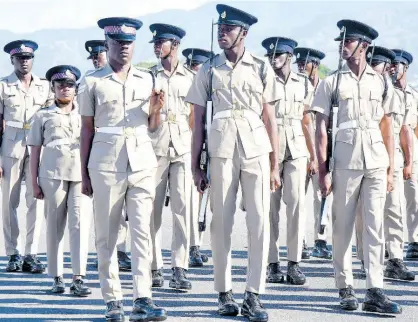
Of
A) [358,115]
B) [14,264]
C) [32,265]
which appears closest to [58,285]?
[32,265]

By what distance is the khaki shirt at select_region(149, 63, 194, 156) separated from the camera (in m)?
10.8

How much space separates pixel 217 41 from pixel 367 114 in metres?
1.44

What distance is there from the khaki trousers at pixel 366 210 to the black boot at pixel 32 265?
12.0ft

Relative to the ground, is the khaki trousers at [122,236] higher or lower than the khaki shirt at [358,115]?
lower

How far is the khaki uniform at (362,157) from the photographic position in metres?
9.44

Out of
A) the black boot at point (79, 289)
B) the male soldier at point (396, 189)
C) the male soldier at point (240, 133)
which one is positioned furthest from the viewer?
the male soldier at point (396, 189)

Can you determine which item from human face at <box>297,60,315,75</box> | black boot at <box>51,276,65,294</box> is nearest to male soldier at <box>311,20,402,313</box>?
black boot at <box>51,276,65,294</box>

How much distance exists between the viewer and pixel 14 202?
1244cm

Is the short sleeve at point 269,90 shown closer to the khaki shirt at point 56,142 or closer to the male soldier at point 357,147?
the male soldier at point 357,147

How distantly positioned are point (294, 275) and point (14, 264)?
3.16 metres

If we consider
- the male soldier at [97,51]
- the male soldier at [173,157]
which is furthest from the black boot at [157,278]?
the male soldier at [97,51]

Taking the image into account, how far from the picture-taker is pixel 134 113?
8.73 meters

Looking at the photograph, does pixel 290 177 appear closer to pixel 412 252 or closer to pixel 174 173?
pixel 174 173

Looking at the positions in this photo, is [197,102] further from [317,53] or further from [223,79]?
[317,53]
